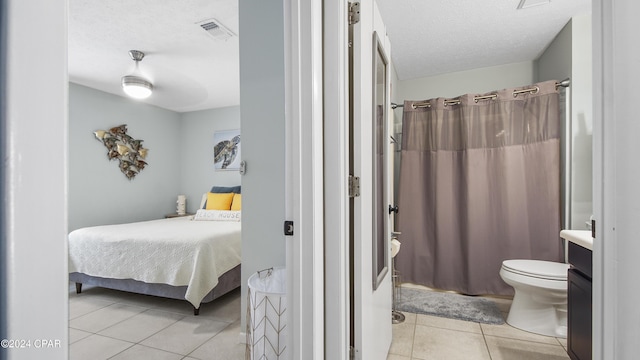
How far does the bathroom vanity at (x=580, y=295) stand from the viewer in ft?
4.81

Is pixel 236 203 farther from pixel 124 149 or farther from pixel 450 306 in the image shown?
pixel 450 306

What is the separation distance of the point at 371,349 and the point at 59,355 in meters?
1.40

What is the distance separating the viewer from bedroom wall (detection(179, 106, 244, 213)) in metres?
5.16

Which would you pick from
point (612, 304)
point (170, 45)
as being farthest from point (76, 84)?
point (612, 304)

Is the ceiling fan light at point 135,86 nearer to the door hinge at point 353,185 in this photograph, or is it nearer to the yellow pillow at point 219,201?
the yellow pillow at point 219,201

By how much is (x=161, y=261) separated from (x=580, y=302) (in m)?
2.95

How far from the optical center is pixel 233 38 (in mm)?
2836

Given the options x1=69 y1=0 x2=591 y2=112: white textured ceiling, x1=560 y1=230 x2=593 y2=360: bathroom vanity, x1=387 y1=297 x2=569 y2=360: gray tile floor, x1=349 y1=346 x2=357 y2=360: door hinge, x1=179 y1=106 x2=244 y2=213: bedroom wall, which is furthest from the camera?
x1=179 y1=106 x2=244 y2=213: bedroom wall

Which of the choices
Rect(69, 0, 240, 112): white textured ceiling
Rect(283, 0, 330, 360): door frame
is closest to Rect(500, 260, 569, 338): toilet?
Rect(283, 0, 330, 360): door frame

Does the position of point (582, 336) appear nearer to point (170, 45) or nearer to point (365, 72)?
point (365, 72)

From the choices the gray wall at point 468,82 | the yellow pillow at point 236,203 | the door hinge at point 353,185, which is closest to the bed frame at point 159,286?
the yellow pillow at point 236,203

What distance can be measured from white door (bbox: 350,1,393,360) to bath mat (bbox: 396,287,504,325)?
0.89 meters

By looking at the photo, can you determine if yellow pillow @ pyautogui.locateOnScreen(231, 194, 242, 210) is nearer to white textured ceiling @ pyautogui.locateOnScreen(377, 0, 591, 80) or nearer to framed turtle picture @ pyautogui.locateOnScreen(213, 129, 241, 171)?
framed turtle picture @ pyautogui.locateOnScreen(213, 129, 241, 171)

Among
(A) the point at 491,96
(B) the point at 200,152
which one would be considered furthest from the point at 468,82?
(B) the point at 200,152
